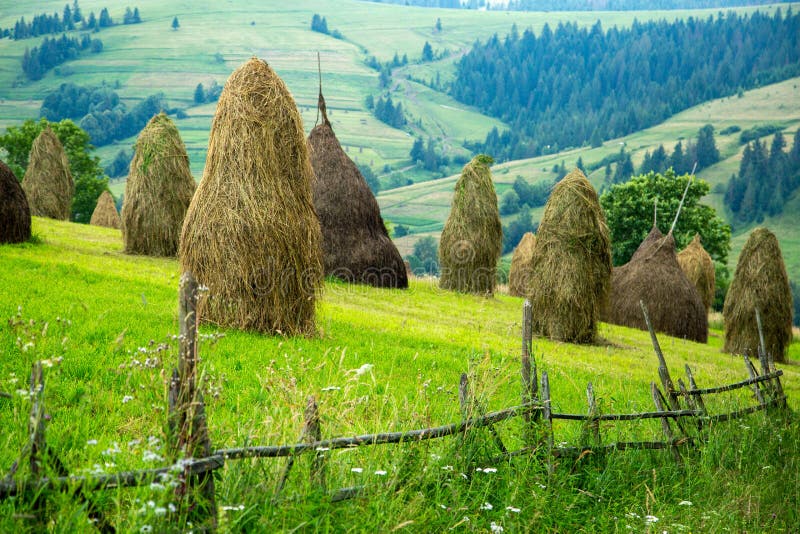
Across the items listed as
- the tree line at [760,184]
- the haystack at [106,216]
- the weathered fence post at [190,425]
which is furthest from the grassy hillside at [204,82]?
the weathered fence post at [190,425]

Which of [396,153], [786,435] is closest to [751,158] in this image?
[396,153]

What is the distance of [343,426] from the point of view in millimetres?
5730

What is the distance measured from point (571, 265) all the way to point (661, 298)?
9722 millimetres

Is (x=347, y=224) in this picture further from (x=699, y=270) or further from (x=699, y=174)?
(x=699, y=174)

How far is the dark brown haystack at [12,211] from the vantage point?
48.5ft

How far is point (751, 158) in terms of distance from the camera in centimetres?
10712

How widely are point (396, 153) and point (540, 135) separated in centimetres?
4441

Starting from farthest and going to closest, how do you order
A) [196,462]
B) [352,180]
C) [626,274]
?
[626,274] → [352,180] → [196,462]

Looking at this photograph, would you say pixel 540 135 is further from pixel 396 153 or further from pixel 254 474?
pixel 254 474

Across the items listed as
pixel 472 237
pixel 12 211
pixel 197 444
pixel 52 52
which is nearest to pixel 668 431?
pixel 197 444

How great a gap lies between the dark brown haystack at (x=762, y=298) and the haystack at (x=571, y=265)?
221 inches

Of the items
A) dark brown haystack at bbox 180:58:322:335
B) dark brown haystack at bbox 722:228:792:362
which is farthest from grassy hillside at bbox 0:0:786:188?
dark brown haystack at bbox 180:58:322:335

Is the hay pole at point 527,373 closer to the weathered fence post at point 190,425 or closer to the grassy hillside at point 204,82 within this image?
the weathered fence post at point 190,425

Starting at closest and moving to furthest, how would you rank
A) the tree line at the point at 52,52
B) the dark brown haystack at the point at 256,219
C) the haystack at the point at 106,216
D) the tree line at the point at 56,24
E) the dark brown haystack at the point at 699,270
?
the dark brown haystack at the point at 256,219 → the dark brown haystack at the point at 699,270 → the haystack at the point at 106,216 → the tree line at the point at 52,52 → the tree line at the point at 56,24
